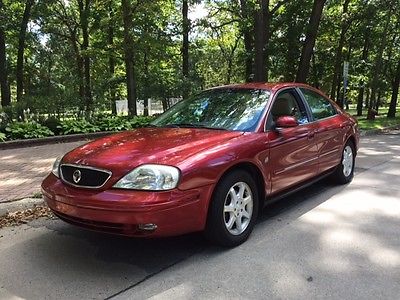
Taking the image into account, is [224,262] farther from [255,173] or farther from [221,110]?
[221,110]

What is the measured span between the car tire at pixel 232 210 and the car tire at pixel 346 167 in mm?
2491

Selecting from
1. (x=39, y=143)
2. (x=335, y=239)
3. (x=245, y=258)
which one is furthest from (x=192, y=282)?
(x=39, y=143)

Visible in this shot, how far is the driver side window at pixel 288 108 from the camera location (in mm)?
4967

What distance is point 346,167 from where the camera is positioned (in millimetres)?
6633

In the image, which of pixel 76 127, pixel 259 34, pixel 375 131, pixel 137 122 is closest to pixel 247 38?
pixel 259 34

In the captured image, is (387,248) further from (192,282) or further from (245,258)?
(192,282)

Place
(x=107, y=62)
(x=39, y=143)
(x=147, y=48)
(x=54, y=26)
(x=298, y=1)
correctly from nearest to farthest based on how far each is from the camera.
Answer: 1. (x=39, y=143)
2. (x=147, y=48)
3. (x=298, y=1)
4. (x=54, y=26)
5. (x=107, y=62)

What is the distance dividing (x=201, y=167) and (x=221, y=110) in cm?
136

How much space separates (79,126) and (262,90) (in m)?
8.32

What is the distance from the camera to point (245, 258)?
3.88 metres

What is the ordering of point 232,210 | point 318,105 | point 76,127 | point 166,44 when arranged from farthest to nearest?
1. point 166,44
2. point 76,127
3. point 318,105
4. point 232,210

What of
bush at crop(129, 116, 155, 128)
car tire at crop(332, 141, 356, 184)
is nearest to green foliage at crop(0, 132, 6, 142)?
bush at crop(129, 116, 155, 128)

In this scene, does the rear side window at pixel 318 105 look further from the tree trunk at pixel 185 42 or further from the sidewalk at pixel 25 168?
the tree trunk at pixel 185 42

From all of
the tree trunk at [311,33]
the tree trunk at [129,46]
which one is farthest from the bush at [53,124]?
the tree trunk at [311,33]
